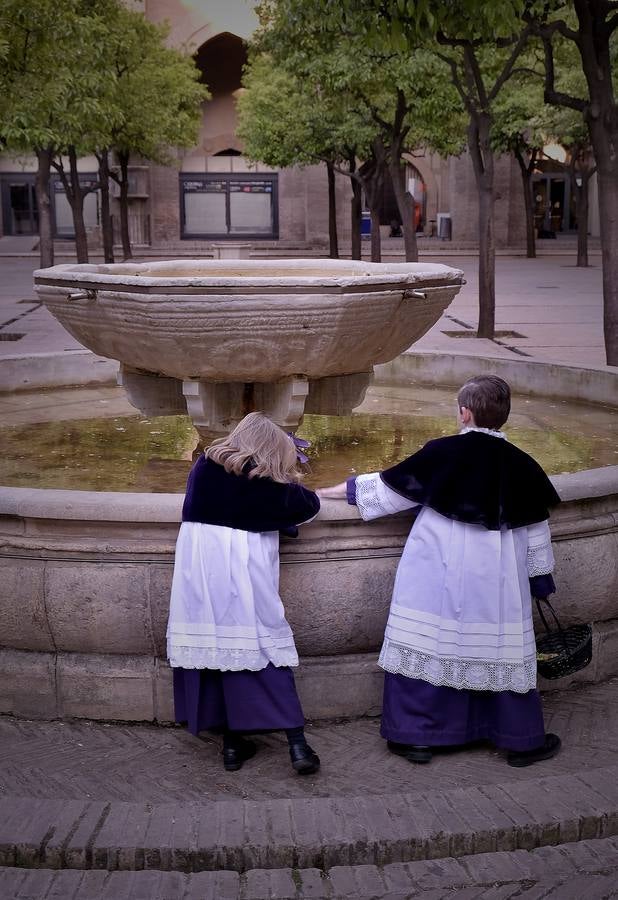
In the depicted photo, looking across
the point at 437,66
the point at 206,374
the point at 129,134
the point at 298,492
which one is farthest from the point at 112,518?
the point at 129,134

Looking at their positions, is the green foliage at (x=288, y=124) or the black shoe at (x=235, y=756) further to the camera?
the green foliage at (x=288, y=124)

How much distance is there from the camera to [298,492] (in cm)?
442

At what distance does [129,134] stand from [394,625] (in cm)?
3210

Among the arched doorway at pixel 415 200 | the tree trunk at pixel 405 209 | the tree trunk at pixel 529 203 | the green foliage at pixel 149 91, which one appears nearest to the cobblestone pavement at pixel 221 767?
the tree trunk at pixel 405 209

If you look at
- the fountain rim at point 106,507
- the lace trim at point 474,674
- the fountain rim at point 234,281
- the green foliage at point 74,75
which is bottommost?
the lace trim at point 474,674

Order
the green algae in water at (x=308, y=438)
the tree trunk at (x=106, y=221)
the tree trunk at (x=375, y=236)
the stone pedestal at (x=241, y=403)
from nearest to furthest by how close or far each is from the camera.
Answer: the stone pedestal at (x=241, y=403) < the green algae in water at (x=308, y=438) < the tree trunk at (x=375, y=236) < the tree trunk at (x=106, y=221)

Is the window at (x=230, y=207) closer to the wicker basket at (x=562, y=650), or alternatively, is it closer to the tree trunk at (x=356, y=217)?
the tree trunk at (x=356, y=217)

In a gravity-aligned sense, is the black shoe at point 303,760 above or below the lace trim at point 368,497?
below

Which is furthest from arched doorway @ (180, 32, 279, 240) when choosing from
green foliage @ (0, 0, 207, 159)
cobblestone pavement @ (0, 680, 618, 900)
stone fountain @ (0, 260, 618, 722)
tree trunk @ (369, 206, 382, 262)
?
cobblestone pavement @ (0, 680, 618, 900)

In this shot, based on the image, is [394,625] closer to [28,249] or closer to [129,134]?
[129,134]

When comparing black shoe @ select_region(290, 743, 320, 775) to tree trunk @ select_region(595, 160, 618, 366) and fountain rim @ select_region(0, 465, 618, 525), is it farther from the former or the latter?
tree trunk @ select_region(595, 160, 618, 366)

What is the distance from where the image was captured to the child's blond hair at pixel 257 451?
433 cm

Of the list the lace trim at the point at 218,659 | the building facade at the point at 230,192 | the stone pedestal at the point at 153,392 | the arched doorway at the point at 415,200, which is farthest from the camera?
the arched doorway at the point at 415,200

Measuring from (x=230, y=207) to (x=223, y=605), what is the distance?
48.6 m
